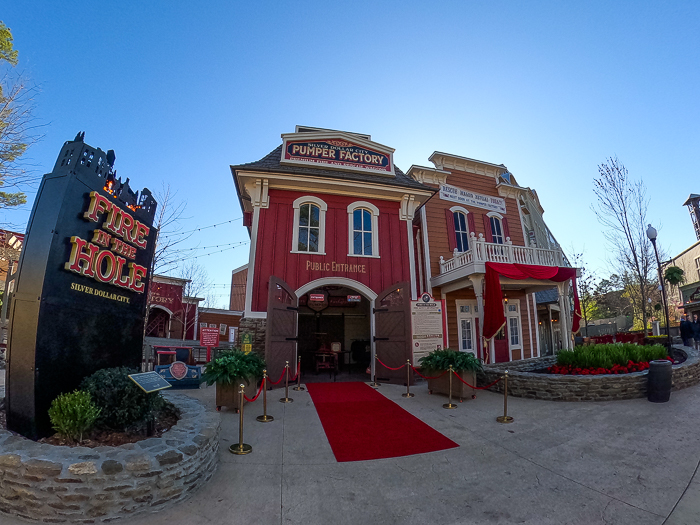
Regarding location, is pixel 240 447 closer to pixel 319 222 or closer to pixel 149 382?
pixel 149 382

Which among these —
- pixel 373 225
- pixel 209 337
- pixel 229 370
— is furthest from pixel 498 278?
pixel 209 337

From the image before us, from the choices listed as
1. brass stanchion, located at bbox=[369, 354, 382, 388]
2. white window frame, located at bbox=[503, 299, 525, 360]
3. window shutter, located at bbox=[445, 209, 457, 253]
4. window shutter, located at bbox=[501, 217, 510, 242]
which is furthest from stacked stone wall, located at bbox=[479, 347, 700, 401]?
window shutter, located at bbox=[501, 217, 510, 242]

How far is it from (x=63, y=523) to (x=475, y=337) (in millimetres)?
13198

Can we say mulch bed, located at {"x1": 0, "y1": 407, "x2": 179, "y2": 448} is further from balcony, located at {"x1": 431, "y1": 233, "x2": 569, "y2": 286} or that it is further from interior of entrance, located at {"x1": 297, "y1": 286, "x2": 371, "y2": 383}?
interior of entrance, located at {"x1": 297, "y1": 286, "x2": 371, "y2": 383}

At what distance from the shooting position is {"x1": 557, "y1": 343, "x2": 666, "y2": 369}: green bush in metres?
8.84

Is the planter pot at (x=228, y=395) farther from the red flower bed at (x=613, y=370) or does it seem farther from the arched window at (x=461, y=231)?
the arched window at (x=461, y=231)

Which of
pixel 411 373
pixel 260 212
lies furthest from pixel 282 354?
pixel 260 212

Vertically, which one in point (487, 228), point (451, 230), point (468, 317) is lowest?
point (468, 317)

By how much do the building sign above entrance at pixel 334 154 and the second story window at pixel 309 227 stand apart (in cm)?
180

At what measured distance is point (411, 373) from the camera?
1011 cm

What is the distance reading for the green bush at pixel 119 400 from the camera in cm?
432

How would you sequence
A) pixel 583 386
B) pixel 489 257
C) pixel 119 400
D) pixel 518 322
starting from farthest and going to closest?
pixel 518 322, pixel 489 257, pixel 583 386, pixel 119 400

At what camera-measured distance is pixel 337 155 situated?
12.7m

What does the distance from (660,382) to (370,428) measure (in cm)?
678
